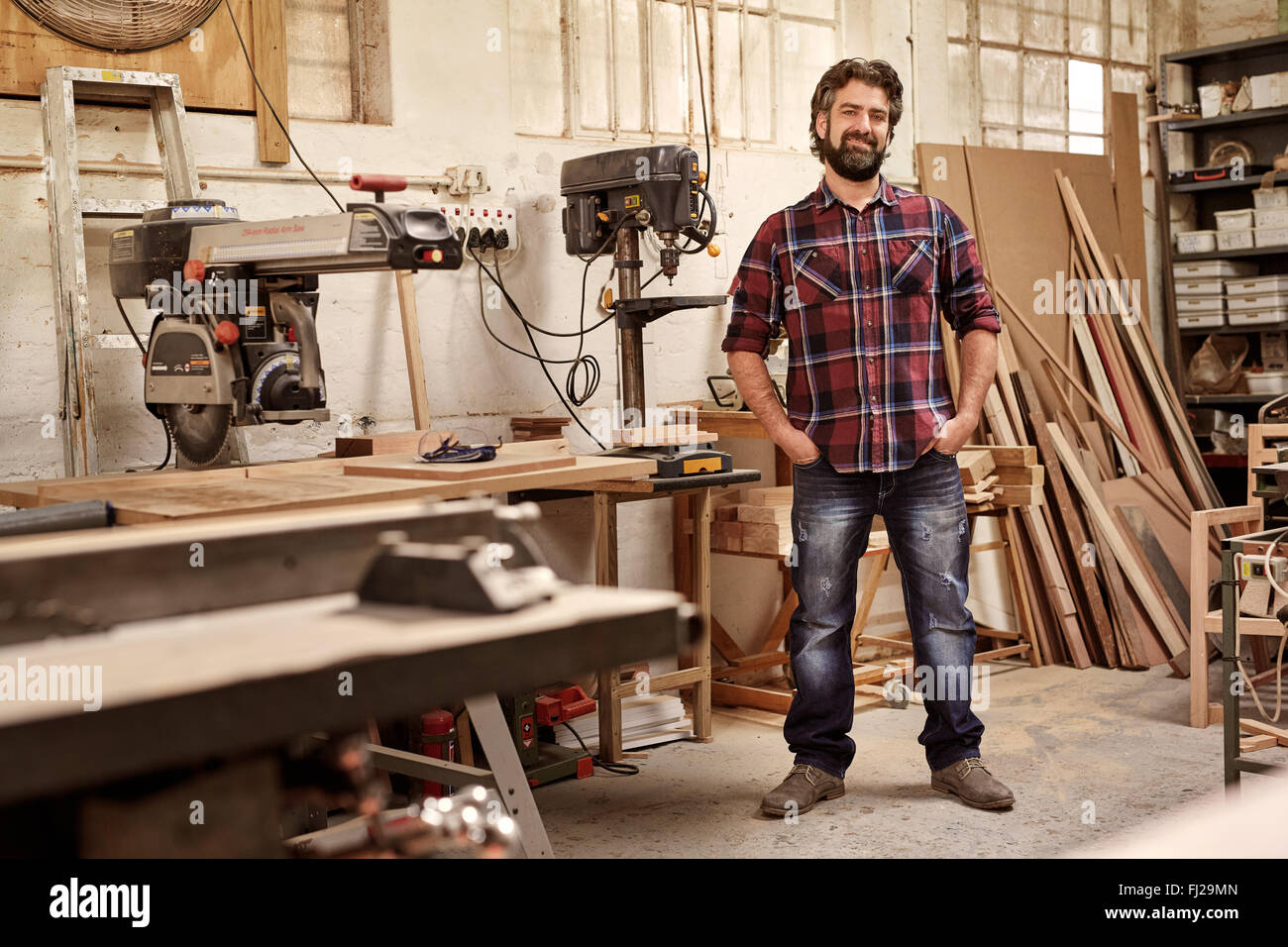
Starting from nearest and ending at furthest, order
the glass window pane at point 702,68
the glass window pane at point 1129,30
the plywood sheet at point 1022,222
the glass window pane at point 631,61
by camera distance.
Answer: the glass window pane at point 631,61 → the glass window pane at point 702,68 → the plywood sheet at point 1022,222 → the glass window pane at point 1129,30

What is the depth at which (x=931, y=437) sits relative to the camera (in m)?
3.04

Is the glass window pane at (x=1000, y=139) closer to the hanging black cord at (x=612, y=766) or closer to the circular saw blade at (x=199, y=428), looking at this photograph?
the hanging black cord at (x=612, y=766)

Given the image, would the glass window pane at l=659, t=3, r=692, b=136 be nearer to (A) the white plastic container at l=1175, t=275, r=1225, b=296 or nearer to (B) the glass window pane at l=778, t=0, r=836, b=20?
(B) the glass window pane at l=778, t=0, r=836, b=20

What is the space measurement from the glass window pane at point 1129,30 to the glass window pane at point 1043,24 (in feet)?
1.20

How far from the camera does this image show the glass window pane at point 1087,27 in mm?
5949

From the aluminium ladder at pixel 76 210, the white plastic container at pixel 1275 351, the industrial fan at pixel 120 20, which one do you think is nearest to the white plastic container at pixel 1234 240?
the white plastic container at pixel 1275 351

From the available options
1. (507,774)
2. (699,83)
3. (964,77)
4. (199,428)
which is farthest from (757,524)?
(964,77)

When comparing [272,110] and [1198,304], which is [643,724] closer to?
[272,110]

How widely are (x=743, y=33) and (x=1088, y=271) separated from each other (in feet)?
6.40

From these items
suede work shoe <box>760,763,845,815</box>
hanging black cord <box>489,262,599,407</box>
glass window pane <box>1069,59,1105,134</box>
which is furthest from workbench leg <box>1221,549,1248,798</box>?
glass window pane <box>1069,59,1105,134</box>

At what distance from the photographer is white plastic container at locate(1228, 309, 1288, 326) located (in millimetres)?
5754

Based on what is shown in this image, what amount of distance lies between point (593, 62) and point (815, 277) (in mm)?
1682

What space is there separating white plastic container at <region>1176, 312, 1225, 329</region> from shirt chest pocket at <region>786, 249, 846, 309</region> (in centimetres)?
364
